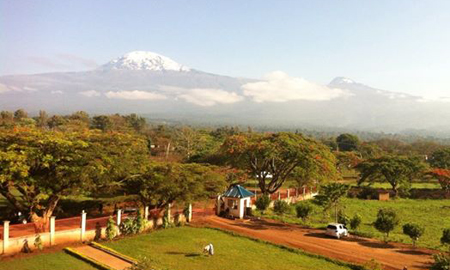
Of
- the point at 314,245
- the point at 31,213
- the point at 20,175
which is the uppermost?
the point at 20,175

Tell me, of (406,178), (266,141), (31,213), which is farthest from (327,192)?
(406,178)

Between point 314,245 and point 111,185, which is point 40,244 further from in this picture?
point 314,245

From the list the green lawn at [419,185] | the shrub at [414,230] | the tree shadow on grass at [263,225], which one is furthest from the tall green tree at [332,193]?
the green lawn at [419,185]

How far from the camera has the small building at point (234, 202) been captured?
28.7 metres

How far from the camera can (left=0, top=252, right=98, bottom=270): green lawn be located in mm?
16453

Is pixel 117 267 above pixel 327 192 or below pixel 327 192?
below

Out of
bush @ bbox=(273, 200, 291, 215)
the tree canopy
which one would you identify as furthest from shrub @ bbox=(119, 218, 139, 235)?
the tree canopy

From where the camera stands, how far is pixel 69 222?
20.8 meters

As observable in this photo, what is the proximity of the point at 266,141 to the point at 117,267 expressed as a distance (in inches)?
780

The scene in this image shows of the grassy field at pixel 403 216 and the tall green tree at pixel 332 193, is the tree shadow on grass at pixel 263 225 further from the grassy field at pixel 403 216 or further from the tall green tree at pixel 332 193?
the tall green tree at pixel 332 193

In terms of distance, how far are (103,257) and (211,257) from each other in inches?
200

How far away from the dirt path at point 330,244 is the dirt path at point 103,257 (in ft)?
27.4

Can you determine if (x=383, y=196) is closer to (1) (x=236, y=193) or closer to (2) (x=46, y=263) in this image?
(1) (x=236, y=193)

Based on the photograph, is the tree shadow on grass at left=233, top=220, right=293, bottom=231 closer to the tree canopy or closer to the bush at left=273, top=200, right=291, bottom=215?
the bush at left=273, top=200, right=291, bottom=215
